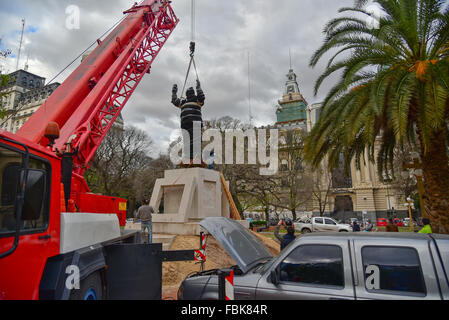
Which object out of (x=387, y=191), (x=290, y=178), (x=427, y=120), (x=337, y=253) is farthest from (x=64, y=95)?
(x=387, y=191)

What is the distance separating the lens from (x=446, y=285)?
2.65 meters

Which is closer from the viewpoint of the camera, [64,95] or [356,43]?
[64,95]

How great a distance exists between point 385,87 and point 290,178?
2296cm

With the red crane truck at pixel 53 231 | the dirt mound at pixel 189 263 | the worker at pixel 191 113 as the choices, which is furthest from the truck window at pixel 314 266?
the worker at pixel 191 113

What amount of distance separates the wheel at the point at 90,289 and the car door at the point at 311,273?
1995mm

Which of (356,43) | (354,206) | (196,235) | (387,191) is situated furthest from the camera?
(354,206)

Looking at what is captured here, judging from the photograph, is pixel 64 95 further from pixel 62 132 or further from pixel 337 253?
pixel 337 253

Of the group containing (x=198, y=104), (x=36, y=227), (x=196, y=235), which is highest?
(x=198, y=104)

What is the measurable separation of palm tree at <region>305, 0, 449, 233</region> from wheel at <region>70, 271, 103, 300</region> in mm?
7011

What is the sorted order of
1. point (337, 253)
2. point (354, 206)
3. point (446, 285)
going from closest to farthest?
point (446, 285)
point (337, 253)
point (354, 206)

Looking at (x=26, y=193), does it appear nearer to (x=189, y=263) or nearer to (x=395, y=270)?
(x=395, y=270)

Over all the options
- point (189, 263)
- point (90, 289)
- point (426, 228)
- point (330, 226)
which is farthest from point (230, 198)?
point (90, 289)

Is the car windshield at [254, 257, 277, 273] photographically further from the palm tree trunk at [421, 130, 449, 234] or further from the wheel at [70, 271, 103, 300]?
the palm tree trunk at [421, 130, 449, 234]

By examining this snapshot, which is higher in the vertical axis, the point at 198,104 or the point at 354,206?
the point at 198,104
